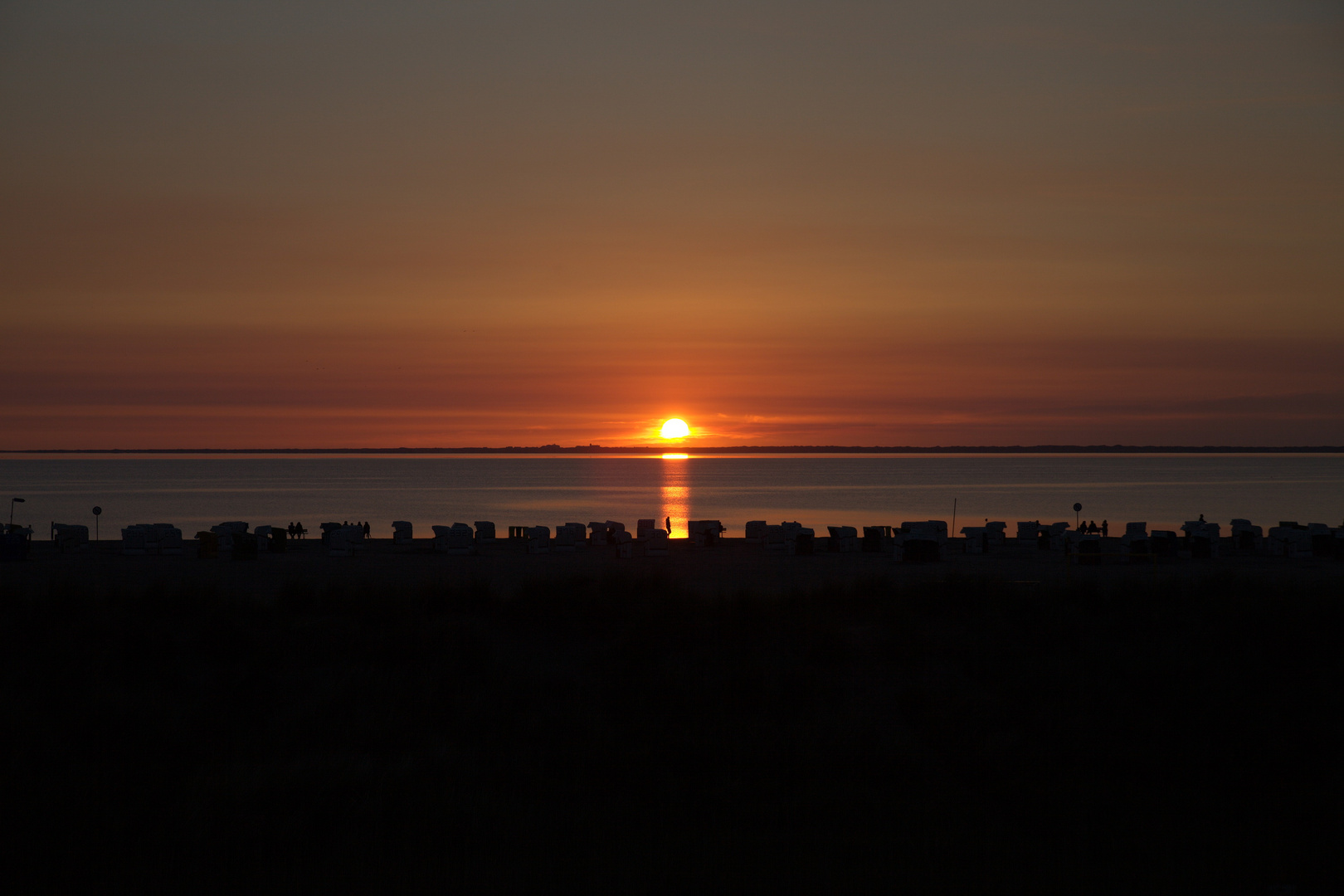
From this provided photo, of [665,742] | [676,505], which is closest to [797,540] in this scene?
[665,742]

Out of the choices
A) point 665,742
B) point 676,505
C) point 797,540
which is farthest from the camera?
point 676,505

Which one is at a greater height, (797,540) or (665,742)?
(797,540)

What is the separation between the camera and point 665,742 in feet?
37.0

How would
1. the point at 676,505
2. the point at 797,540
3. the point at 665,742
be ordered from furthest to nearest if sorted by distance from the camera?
the point at 676,505 < the point at 797,540 < the point at 665,742

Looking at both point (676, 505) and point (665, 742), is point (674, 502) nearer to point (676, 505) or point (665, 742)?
point (676, 505)

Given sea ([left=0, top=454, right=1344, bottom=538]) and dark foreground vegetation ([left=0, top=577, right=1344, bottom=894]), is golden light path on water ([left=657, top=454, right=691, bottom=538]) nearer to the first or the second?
sea ([left=0, top=454, right=1344, bottom=538])

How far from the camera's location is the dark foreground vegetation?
862cm

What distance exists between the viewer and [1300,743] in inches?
461

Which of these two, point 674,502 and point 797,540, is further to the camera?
point 674,502

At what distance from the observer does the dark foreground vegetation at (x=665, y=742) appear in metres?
8.62

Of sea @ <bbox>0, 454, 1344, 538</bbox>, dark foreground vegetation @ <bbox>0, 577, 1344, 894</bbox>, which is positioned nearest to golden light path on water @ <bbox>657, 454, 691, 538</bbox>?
sea @ <bbox>0, 454, 1344, 538</bbox>

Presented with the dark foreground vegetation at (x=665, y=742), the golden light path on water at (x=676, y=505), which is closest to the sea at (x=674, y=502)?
the golden light path on water at (x=676, y=505)

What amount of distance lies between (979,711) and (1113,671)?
7.67 ft

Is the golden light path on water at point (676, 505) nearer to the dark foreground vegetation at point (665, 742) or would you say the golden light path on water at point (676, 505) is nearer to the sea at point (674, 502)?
the sea at point (674, 502)
